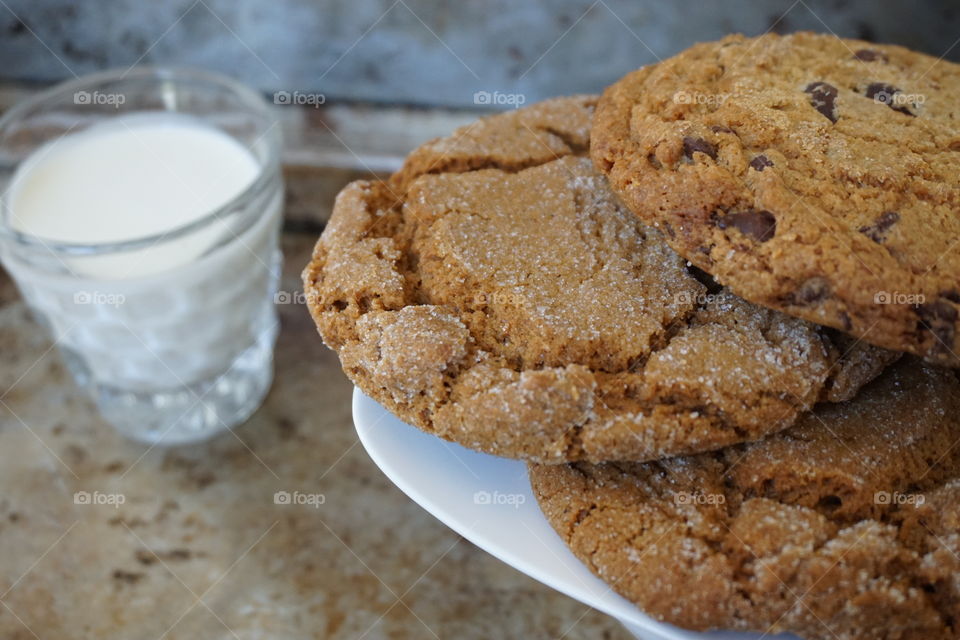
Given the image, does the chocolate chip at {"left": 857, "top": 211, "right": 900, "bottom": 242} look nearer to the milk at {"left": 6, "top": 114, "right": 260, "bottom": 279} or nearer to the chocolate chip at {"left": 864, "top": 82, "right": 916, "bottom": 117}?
the chocolate chip at {"left": 864, "top": 82, "right": 916, "bottom": 117}

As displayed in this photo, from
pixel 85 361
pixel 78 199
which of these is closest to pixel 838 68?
pixel 78 199

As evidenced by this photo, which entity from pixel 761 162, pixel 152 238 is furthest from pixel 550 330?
pixel 152 238

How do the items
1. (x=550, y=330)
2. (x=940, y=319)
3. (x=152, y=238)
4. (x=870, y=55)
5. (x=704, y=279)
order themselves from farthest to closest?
1. (x=152, y=238)
2. (x=870, y=55)
3. (x=704, y=279)
4. (x=550, y=330)
5. (x=940, y=319)

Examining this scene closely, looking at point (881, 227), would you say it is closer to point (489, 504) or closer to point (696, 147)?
point (696, 147)

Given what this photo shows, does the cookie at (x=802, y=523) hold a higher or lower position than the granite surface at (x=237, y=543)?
higher

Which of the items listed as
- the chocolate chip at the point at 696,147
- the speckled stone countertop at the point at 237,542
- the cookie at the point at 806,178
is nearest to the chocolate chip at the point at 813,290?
the cookie at the point at 806,178

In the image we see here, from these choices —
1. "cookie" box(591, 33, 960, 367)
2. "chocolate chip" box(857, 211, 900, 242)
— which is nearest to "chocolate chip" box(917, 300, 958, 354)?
"cookie" box(591, 33, 960, 367)

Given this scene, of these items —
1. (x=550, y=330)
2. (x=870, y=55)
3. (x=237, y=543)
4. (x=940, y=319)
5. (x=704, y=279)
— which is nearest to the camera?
(x=940, y=319)

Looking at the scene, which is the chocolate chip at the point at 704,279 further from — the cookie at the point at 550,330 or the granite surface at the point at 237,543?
the granite surface at the point at 237,543

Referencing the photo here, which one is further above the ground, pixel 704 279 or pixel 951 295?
pixel 951 295
